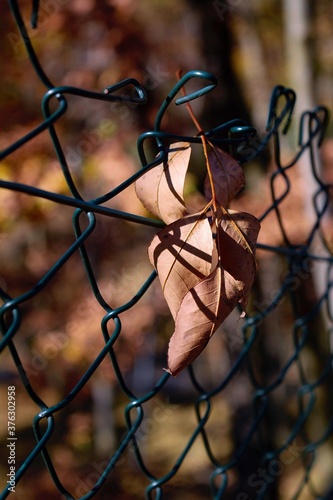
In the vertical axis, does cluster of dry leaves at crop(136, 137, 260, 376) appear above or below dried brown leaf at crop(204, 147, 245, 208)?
below

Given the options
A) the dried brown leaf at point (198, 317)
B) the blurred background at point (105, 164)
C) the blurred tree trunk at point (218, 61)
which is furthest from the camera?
the blurred tree trunk at point (218, 61)

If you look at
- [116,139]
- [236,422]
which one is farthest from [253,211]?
[236,422]

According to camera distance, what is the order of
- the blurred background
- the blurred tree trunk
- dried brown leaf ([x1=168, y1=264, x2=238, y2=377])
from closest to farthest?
dried brown leaf ([x1=168, y1=264, x2=238, y2=377])
the blurred background
the blurred tree trunk

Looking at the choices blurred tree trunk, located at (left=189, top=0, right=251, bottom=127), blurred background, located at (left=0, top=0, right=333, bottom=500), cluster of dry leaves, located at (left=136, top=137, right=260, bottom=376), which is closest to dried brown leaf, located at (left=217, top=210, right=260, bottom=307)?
cluster of dry leaves, located at (left=136, top=137, right=260, bottom=376)

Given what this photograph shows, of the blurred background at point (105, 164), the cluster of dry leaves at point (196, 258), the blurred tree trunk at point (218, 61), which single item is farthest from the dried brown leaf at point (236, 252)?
the blurred tree trunk at point (218, 61)

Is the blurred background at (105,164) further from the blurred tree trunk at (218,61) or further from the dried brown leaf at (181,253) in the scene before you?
the dried brown leaf at (181,253)

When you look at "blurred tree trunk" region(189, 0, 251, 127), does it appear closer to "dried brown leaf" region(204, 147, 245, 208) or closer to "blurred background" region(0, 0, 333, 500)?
"blurred background" region(0, 0, 333, 500)

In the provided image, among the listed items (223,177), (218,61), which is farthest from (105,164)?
(223,177)
